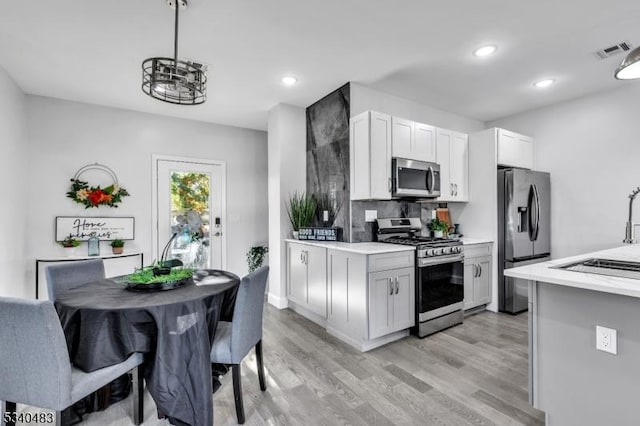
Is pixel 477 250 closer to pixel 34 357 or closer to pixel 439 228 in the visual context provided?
pixel 439 228

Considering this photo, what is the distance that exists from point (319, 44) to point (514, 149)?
3000 millimetres

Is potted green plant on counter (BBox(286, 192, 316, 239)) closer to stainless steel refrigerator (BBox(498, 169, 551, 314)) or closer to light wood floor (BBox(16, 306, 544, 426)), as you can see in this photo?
light wood floor (BBox(16, 306, 544, 426))

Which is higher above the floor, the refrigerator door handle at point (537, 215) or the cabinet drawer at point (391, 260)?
the refrigerator door handle at point (537, 215)

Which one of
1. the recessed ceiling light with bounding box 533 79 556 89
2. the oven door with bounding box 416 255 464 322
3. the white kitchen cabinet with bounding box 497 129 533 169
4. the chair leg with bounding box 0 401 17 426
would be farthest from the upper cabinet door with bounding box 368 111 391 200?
the chair leg with bounding box 0 401 17 426

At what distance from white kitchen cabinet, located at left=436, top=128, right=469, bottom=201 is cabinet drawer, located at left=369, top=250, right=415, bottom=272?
124cm

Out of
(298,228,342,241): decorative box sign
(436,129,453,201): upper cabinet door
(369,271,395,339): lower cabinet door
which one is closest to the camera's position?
(369,271,395,339): lower cabinet door

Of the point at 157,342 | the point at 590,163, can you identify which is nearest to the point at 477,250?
the point at 590,163

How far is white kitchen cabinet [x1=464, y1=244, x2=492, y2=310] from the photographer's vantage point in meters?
3.51

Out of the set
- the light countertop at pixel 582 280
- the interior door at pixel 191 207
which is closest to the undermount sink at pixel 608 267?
the light countertop at pixel 582 280

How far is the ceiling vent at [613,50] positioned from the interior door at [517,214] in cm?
131

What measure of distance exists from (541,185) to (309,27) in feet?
11.7

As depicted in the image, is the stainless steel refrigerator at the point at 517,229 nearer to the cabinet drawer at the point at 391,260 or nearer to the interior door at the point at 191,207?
the cabinet drawer at the point at 391,260

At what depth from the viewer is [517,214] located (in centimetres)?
370

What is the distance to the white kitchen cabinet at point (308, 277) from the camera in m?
3.22
